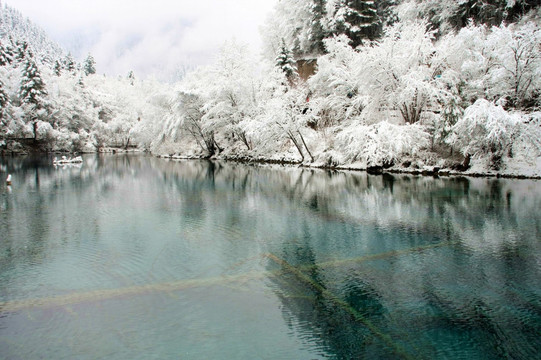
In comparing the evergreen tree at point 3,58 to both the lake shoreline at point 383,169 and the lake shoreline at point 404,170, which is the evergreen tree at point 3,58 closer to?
the lake shoreline at point 383,169

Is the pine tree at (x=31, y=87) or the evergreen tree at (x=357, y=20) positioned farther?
the pine tree at (x=31, y=87)

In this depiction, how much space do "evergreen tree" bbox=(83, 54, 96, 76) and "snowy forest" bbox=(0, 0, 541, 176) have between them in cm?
5088

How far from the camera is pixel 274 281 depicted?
7.34m

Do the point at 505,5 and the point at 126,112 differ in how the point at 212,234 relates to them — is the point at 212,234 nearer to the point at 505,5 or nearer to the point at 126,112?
the point at 505,5

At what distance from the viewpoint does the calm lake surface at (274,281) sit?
5.16m

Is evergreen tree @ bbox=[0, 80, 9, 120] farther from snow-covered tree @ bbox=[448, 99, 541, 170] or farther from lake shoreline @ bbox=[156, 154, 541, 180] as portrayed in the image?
snow-covered tree @ bbox=[448, 99, 541, 170]

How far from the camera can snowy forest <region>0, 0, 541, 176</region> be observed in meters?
21.8

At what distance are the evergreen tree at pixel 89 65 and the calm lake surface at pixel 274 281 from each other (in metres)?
103

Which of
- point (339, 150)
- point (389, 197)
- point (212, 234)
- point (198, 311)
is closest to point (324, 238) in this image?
point (212, 234)

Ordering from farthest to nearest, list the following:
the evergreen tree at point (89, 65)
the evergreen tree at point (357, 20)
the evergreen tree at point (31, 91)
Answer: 1. the evergreen tree at point (89, 65)
2. the evergreen tree at point (31, 91)
3. the evergreen tree at point (357, 20)

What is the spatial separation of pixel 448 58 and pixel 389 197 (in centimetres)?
1423

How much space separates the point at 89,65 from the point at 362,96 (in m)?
100

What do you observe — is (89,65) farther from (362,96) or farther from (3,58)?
(362,96)

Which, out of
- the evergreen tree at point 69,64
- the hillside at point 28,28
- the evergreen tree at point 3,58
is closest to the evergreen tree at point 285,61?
the evergreen tree at point 3,58
